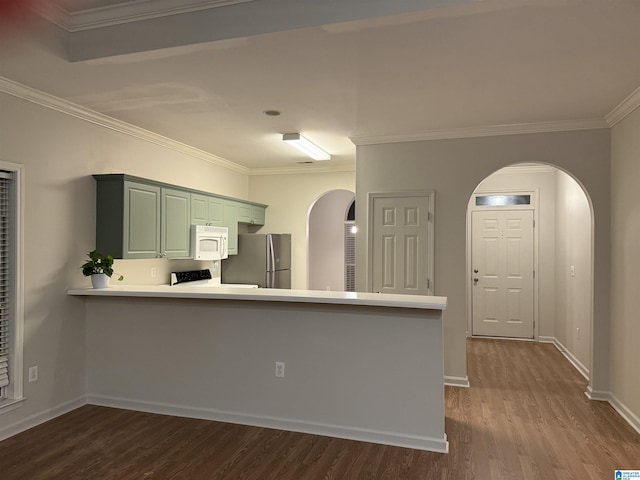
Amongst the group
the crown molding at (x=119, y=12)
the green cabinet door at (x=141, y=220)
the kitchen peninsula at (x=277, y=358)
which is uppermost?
the crown molding at (x=119, y=12)

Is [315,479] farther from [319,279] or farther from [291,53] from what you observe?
[319,279]

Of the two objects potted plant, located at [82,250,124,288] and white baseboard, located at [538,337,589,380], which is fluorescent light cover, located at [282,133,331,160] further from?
white baseboard, located at [538,337,589,380]

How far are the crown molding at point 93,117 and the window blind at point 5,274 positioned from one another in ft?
1.96

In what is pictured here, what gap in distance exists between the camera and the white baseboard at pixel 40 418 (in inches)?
128

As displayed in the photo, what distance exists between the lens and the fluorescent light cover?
467 cm

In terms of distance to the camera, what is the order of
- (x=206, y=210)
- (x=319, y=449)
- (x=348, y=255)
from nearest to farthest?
(x=319, y=449)
(x=206, y=210)
(x=348, y=255)

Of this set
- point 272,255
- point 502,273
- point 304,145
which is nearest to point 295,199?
point 272,255

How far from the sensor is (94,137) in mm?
4008

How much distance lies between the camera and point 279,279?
253 inches

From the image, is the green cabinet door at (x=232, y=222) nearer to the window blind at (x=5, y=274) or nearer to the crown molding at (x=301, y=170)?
the crown molding at (x=301, y=170)

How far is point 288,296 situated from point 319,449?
3.43ft

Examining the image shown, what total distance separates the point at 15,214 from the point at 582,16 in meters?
3.72

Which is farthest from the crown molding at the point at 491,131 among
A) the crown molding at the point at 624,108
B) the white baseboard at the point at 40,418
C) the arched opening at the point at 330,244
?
the arched opening at the point at 330,244

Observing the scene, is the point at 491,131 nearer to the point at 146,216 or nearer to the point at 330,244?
the point at 146,216
